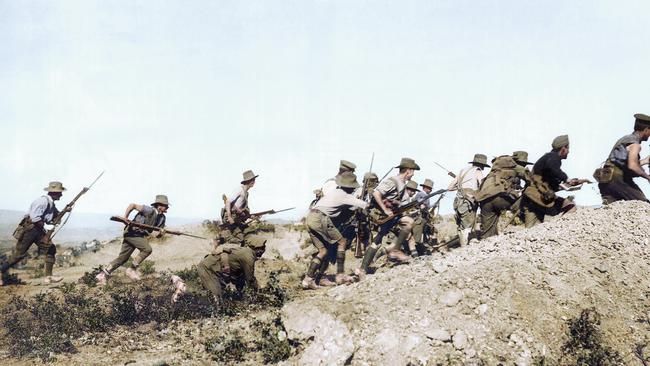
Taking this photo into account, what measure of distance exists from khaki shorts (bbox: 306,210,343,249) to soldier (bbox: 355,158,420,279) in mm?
904

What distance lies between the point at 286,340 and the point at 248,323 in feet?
4.67

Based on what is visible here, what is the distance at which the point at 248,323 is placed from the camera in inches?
311

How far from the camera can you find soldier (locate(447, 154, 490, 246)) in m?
11.7

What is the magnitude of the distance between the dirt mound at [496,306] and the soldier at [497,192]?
6.11 feet

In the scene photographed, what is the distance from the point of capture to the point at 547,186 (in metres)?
8.97

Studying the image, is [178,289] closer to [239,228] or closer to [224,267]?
[224,267]

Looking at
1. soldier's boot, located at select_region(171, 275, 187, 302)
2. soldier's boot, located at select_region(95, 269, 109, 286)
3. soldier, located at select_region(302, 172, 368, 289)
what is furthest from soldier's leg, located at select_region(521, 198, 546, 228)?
soldier's boot, located at select_region(95, 269, 109, 286)

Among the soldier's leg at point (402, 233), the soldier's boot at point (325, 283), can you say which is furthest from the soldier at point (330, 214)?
the soldier's leg at point (402, 233)

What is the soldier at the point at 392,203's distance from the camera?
34.2 feet

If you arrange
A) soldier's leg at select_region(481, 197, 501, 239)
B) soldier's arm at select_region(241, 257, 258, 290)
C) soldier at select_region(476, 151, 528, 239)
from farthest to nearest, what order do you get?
soldier's leg at select_region(481, 197, 501, 239), soldier at select_region(476, 151, 528, 239), soldier's arm at select_region(241, 257, 258, 290)

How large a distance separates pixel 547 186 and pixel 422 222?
4299 mm

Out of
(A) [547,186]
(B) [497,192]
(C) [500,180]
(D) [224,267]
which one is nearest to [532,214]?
(A) [547,186]

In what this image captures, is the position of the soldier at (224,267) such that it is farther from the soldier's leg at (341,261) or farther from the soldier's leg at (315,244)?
the soldier's leg at (341,261)

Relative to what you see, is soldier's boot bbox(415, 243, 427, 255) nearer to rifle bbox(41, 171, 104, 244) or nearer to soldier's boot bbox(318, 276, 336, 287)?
soldier's boot bbox(318, 276, 336, 287)
